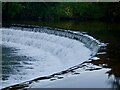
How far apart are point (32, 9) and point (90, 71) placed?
80.3 ft

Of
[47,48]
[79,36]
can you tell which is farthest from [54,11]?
[79,36]

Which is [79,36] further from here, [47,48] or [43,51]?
[43,51]

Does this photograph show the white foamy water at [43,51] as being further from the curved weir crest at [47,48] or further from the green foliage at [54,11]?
the green foliage at [54,11]

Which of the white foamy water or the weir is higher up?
the weir

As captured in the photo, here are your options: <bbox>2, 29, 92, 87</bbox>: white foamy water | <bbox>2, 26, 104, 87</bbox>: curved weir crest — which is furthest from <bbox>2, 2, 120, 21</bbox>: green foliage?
<bbox>2, 29, 92, 87</bbox>: white foamy water

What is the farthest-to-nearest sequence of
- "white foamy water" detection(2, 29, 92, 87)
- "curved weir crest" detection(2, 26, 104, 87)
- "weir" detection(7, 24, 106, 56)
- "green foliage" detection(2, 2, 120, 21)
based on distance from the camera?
"green foliage" detection(2, 2, 120, 21)
"weir" detection(7, 24, 106, 56)
"curved weir crest" detection(2, 26, 104, 87)
"white foamy water" detection(2, 29, 92, 87)

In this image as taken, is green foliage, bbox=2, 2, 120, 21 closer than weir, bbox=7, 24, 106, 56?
No

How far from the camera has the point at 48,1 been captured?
32.5 metres

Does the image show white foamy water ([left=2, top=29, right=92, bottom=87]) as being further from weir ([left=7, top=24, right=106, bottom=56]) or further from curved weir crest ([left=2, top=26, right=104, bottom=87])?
weir ([left=7, top=24, right=106, bottom=56])

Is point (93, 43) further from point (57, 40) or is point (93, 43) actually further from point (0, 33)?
point (0, 33)

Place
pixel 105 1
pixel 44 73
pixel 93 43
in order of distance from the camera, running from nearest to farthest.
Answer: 1. pixel 44 73
2. pixel 93 43
3. pixel 105 1

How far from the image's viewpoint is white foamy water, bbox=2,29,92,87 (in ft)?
40.1

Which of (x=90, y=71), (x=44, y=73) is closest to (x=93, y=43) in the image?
(x=44, y=73)

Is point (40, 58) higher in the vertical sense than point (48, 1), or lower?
lower
